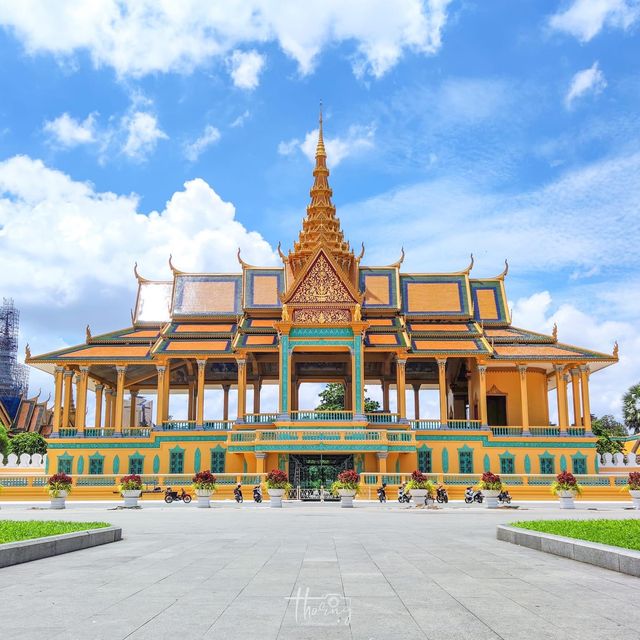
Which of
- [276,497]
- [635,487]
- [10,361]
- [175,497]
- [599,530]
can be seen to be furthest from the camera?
[10,361]

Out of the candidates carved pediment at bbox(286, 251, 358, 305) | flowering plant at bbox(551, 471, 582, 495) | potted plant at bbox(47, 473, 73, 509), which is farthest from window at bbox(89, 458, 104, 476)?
flowering plant at bbox(551, 471, 582, 495)

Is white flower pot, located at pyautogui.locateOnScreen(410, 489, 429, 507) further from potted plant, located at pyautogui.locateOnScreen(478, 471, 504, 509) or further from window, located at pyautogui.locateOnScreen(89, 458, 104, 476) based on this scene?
window, located at pyautogui.locateOnScreen(89, 458, 104, 476)

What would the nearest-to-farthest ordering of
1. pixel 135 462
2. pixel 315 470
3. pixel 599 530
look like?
pixel 599 530 < pixel 315 470 < pixel 135 462

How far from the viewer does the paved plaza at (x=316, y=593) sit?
6.67m

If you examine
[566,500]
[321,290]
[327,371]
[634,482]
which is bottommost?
[566,500]

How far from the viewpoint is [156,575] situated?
9820 millimetres

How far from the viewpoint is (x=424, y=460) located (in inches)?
1644

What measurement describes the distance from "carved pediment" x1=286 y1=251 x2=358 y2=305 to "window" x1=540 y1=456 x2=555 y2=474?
1353cm

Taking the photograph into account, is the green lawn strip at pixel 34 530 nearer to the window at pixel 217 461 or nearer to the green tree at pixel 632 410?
the window at pixel 217 461

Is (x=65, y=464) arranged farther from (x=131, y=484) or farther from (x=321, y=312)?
(x=321, y=312)

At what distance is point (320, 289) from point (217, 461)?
11012 millimetres

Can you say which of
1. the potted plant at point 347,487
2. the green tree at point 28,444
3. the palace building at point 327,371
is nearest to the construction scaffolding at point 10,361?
the green tree at point 28,444

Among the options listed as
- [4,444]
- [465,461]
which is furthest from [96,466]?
[4,444]

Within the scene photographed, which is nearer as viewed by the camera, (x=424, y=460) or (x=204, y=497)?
(x=204, y=497)
